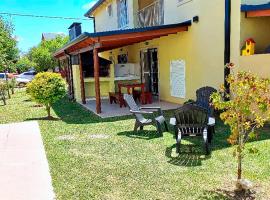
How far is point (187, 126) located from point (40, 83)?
628cm

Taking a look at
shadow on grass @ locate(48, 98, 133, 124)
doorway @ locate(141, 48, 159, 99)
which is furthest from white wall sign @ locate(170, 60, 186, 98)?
shadow on grass @ locate(48, 98, 133, 124)

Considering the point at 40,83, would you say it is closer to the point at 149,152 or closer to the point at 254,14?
the point at 149,152

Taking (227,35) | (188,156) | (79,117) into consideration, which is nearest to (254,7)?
(227,35)

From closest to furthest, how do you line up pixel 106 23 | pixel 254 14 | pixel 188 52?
pixel 254 14 < pixel 188 52 < pixel 106 23

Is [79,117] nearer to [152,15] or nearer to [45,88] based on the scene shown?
[45,88]

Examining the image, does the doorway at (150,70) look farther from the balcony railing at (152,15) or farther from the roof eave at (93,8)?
the roof eave at (93,8)

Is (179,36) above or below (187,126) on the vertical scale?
above

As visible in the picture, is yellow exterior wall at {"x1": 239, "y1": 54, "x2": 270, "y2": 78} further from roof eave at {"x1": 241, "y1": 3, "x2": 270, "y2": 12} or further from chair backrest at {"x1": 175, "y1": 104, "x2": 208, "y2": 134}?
chair backrest at {"x1": 175, "y1": 104, "x2": 208, "y2": 134}

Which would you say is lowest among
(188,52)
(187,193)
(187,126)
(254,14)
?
(187,193)

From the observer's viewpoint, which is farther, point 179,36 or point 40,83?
point 179,36

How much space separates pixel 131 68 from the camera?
57.1ft

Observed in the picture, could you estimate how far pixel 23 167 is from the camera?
6031 mm

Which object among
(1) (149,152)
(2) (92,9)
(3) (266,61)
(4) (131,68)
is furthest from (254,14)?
(2) (92,9)

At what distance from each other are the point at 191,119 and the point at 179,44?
6658 millimetres
